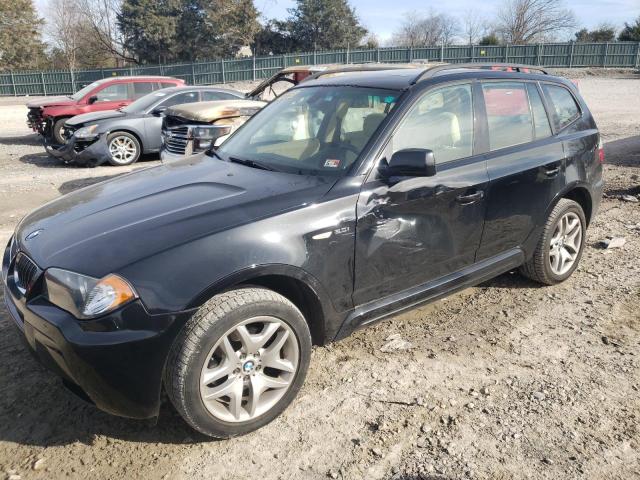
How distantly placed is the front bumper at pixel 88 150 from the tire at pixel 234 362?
28.1 feet

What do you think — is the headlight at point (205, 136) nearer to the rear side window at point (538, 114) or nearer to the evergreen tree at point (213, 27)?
the rear side window at point (538, 114)

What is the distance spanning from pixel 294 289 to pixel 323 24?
53.1 meters

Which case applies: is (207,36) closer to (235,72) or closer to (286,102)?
(235,72)

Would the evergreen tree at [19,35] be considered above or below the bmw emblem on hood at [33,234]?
above

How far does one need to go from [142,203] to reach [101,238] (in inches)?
17.4

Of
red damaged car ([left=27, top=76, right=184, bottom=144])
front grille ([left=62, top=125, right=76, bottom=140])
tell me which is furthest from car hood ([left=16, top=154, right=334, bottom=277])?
red damaged car ([left=27, top=76, right=184, bottom=144])

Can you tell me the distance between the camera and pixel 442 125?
354 centimetres

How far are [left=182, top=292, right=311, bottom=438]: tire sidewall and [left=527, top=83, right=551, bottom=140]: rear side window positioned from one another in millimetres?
2578

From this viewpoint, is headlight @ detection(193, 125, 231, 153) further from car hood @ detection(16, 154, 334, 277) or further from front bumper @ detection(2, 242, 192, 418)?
front bumper @ detection(2, 242, 192, 418)

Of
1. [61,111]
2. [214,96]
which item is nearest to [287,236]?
[214,96]

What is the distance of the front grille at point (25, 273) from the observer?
2.66m

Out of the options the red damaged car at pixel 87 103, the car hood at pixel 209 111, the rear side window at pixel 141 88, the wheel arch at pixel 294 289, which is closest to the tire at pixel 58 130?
the red damaged car at pixel 87 103

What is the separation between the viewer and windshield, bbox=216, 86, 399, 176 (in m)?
3.30

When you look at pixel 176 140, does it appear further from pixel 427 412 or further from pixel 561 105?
pixel 427 412
